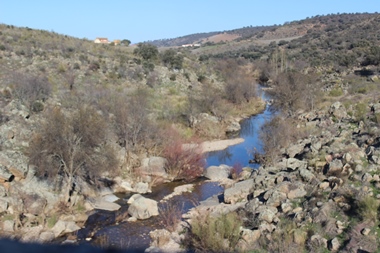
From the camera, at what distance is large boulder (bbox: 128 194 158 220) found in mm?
20500

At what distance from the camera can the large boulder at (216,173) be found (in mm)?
27391

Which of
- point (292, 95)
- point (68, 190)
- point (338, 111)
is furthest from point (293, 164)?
point (292, 95)

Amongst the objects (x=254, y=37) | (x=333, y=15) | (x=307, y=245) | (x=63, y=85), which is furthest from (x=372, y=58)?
(x=333, y=15)

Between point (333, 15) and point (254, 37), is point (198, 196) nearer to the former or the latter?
point (254, 37)

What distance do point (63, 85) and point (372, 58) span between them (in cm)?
4233

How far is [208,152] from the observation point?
111ft

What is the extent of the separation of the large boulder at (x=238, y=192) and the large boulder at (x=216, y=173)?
4093 millimetres

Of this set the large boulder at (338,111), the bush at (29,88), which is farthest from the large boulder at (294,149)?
the bush at (29,88)

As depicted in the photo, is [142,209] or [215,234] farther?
[142,209]

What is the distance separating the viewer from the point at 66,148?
2089 centimetres

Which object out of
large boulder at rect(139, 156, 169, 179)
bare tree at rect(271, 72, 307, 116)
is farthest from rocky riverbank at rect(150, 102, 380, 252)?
bare tree at rect(271, 72, 307, 116)

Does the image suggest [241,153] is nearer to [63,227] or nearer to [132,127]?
[132,127]

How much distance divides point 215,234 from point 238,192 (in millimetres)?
6587

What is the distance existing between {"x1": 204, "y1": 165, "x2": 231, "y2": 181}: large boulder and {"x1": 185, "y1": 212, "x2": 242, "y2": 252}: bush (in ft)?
33.9
